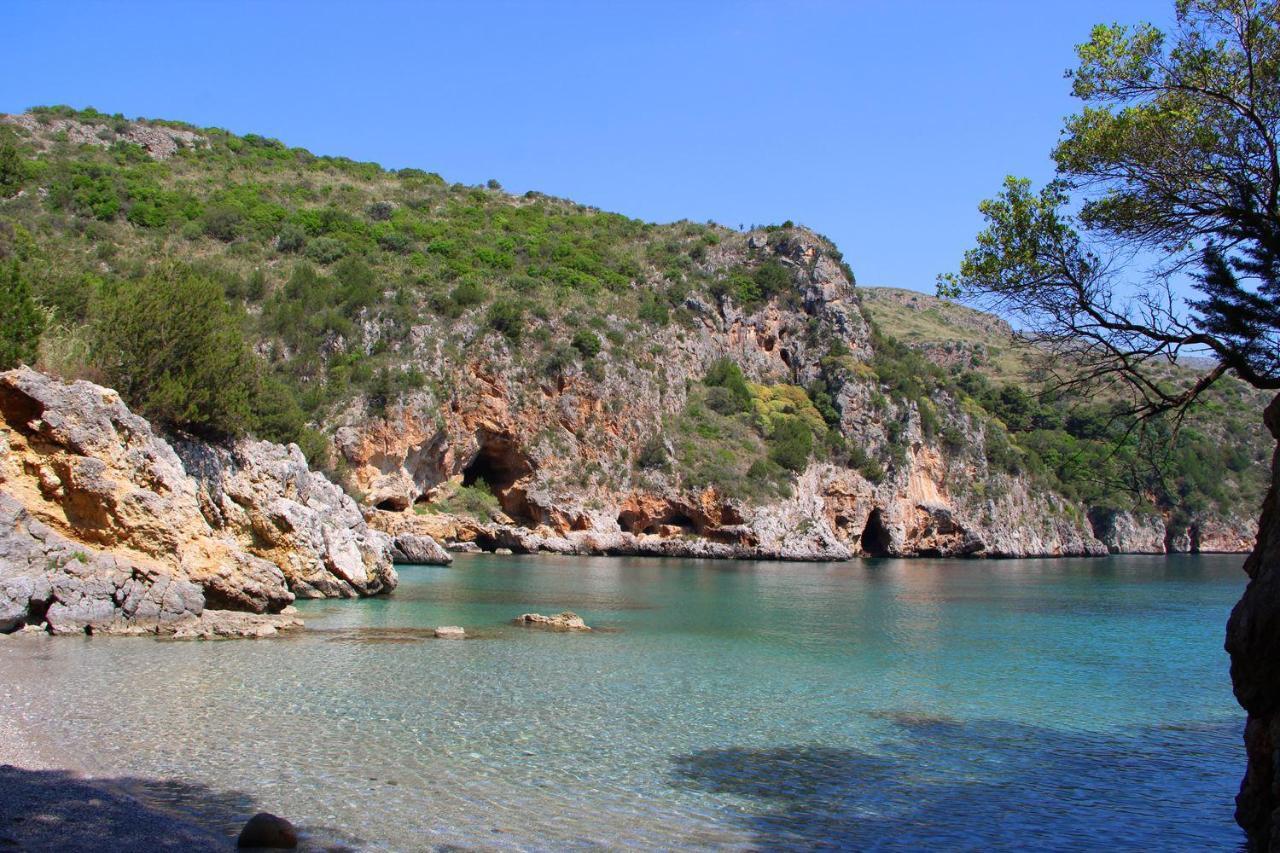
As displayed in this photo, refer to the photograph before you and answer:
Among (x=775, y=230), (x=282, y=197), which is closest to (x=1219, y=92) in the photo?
(x=282, y=197)

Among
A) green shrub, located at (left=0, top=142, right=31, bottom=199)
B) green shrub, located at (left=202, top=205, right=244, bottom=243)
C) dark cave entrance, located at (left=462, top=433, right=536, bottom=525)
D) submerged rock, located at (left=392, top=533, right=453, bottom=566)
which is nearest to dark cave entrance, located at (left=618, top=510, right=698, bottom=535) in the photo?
dark cave entrance, located at (left=462, top=433, right=536, bottom=525)

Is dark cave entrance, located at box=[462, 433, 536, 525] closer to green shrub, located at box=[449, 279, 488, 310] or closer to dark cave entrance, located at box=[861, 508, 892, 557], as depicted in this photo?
green shrub, located at box=[449, 279, 488, 310]

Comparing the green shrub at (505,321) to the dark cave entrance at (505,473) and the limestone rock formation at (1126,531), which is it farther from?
the limestone rock formation at (1126,531)

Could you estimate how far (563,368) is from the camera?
6147 centimetres

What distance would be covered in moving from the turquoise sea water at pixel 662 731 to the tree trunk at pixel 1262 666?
2.87 feet

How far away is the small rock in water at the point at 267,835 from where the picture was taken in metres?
6.80

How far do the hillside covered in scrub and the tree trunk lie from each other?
27.0 meters

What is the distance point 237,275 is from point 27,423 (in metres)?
43.7

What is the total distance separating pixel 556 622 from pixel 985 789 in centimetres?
1313

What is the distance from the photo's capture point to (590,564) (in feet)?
155

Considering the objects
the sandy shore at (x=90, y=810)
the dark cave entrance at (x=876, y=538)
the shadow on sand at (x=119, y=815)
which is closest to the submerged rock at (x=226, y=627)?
the sandy shore at (x=90, y=810)

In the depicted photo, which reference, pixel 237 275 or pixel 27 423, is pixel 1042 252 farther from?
pixel 237 275

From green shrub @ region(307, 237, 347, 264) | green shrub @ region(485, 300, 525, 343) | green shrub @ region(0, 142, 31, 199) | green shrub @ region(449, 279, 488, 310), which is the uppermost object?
green shrub @ region(0, 142, 31, 199)

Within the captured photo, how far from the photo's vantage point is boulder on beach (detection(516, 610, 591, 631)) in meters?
21.5
